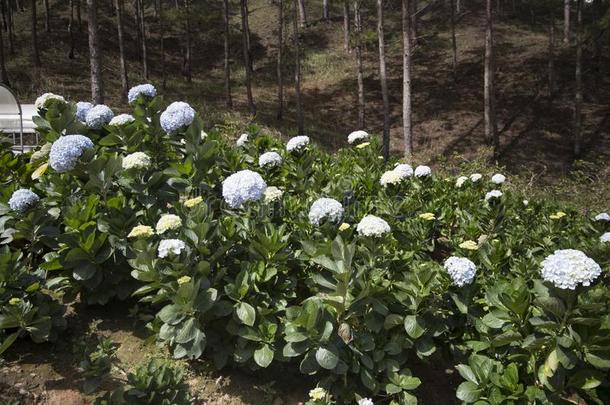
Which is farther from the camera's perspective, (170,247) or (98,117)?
(98,117)

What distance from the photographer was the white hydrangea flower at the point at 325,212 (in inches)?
126

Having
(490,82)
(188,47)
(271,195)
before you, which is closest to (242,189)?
(271,195)

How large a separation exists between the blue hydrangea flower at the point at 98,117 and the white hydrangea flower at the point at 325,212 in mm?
2261

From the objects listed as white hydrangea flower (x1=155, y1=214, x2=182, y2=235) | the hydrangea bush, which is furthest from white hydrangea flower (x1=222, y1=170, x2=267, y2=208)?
white hydrangea flower (x1=155, y1=214, x2=182, y2=235)

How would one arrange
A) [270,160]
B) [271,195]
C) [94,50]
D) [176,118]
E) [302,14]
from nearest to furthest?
[271,195], [176,118], [270,160], [94,50], [302,14]

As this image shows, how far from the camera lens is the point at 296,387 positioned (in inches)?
127

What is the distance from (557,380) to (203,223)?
7.38 feet

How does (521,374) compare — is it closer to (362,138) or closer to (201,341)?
(201,341)

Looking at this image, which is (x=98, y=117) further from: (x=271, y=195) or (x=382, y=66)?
(x=382, y=66)

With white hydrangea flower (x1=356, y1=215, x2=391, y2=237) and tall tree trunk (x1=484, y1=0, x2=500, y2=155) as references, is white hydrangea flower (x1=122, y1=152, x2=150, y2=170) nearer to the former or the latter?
white hydrangea flower (x1=356, y1=215, x2=391, y2=237)

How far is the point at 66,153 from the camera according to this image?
336cm

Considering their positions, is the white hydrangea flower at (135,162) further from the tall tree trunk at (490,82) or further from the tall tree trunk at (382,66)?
the tall tree trunk at (490,82)

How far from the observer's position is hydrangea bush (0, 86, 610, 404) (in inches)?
109

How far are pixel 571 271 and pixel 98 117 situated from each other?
12.5 ft
